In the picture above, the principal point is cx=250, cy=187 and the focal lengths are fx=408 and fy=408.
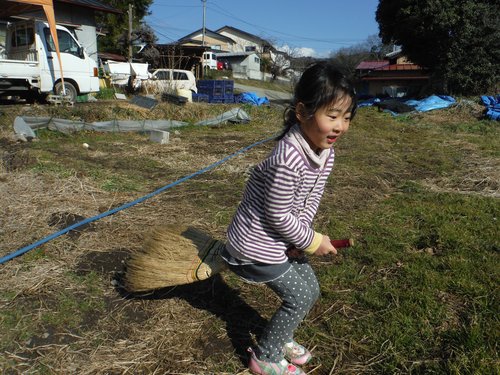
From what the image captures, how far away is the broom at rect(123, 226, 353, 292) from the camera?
6.89 feet

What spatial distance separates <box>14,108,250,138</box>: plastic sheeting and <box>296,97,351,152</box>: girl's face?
7240 mm

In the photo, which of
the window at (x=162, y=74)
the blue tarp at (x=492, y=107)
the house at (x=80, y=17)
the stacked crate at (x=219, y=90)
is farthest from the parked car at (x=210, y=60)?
the blue tarp at (x=492, y=107)

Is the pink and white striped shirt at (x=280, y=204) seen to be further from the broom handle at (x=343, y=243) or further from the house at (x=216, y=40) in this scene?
the house at (x=216, y=40)

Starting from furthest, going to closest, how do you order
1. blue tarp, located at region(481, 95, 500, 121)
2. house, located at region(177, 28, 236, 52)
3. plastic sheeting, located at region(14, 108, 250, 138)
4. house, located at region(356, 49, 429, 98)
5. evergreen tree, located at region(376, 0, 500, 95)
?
1. house, located at region(177, 28, 236, 52)
2. house, located at region(356, 49, 429, 98)
3. evergreen tree, located at region(376, 0, 500, 95)
4. blue tarp, located at region(481, 95, 500, 121)
5. plastic sheeting, located at region(14, 108, 250, 138)

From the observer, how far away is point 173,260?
2158 millimetres

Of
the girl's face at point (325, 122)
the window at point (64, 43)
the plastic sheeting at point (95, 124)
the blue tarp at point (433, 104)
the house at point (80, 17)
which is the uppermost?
the house at point (80, 17)

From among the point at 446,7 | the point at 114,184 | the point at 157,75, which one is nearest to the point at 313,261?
the point at 114,184

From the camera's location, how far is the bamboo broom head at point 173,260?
2.10m

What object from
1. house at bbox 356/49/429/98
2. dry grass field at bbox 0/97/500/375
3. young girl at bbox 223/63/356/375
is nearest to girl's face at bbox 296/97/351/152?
young girl at bbox 223/63/356/375

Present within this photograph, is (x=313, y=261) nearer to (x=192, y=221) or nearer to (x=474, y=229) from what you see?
(x=192, y=221)

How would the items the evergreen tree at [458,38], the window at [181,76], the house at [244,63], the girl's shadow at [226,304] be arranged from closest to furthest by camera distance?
1. the girl's shadow at [226,304]
2. the evergreen tree at [458,38]
3. the window at [181,76]
4. the house at [244,63]

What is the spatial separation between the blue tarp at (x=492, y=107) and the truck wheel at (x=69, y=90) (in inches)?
459

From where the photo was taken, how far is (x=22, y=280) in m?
2.62

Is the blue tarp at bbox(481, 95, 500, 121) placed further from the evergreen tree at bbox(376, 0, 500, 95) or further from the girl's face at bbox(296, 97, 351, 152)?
the girl's face at bbox(296, 97, 351, 152)
